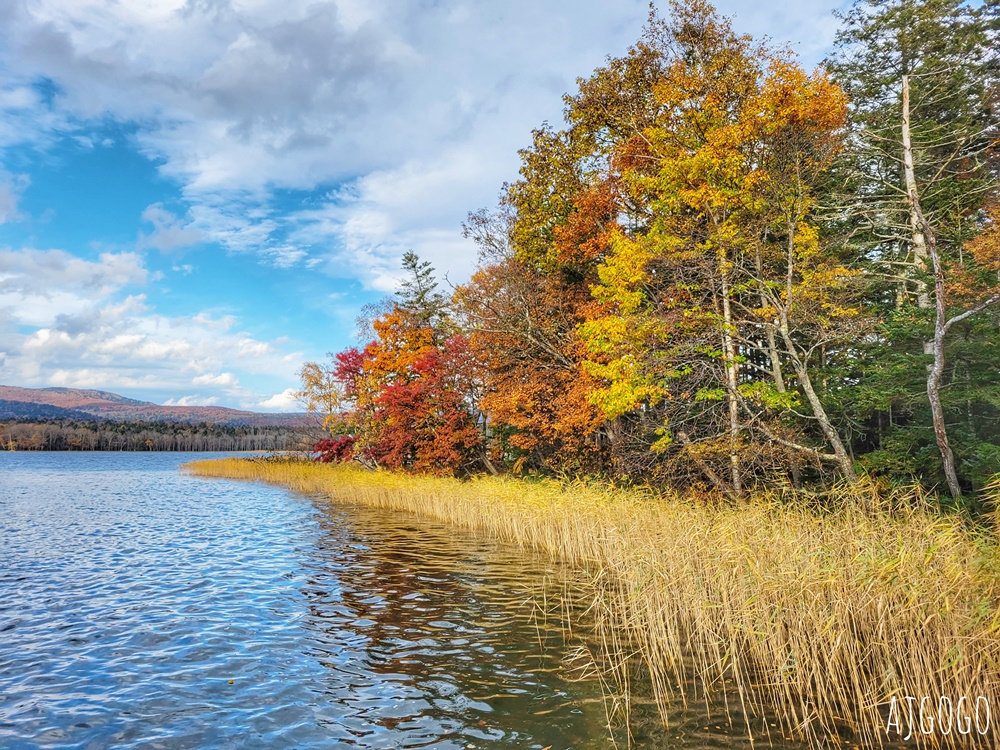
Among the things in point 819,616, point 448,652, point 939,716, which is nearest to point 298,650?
point 448,652

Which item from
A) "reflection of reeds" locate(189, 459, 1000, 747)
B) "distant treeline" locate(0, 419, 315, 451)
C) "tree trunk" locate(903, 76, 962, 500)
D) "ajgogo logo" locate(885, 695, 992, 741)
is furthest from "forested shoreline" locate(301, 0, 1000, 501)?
"distant treeline" locate(0, 419, 315, 451)

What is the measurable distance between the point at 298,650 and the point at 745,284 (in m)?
14.4

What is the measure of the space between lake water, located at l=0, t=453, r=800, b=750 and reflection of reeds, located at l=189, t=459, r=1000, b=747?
936 mm

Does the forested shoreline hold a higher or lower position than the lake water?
higher

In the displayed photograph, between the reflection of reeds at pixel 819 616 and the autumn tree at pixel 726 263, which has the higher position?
the autumn tree at pixel 726 263

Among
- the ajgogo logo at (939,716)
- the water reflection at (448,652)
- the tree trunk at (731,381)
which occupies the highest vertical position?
the tree trunk at (731,381)

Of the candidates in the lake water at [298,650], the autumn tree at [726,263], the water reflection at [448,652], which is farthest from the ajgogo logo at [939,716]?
the autumn tree at [726,263]

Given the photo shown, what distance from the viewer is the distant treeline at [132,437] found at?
107 meters

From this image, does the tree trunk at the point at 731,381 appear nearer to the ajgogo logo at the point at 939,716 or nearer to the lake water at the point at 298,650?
the lake water at the point at 298,650

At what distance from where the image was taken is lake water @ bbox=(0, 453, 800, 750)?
554cm

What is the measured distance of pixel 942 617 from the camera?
529 centimetres

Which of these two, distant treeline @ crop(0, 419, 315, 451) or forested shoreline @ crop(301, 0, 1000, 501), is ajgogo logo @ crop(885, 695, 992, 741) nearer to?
forested shoreline @ crop(301, 0, 1000, 501)

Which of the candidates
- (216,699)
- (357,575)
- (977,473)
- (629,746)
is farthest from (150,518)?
(977,473)

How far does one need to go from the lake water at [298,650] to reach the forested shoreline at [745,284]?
297 inches
